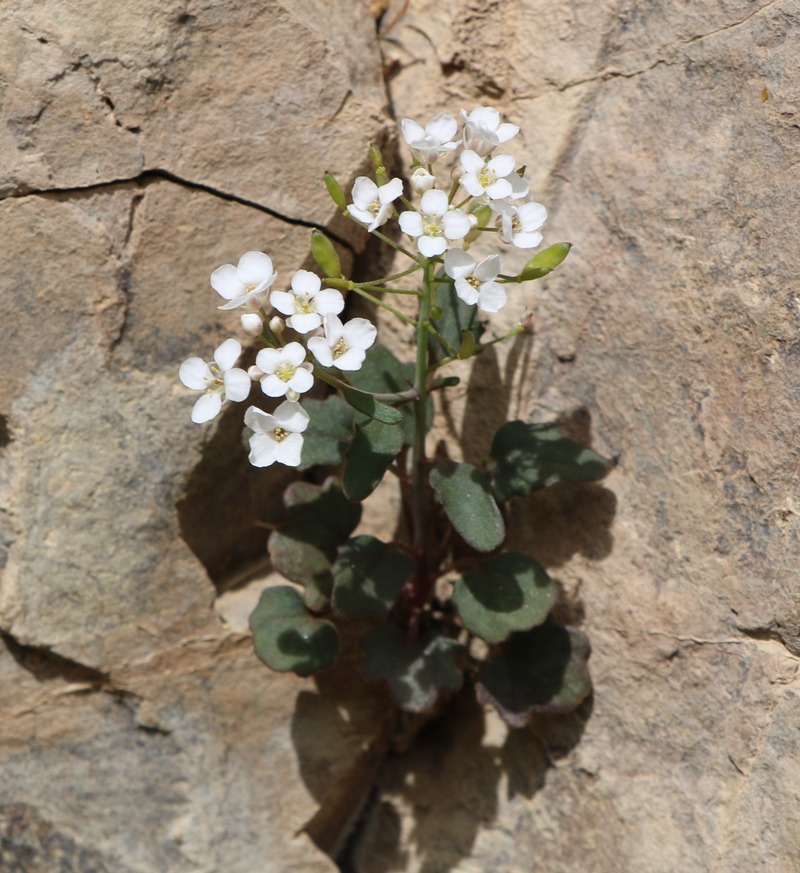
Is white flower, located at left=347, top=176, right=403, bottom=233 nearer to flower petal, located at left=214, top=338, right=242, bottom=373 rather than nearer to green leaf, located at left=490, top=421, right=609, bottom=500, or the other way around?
flower petal, located at left=214, top=338, right=242, bottom=373

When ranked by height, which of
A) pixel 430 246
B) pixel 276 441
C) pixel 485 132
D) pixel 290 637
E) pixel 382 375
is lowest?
pixel 290 637

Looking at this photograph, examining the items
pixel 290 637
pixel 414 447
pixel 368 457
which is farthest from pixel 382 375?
pixel 290 637

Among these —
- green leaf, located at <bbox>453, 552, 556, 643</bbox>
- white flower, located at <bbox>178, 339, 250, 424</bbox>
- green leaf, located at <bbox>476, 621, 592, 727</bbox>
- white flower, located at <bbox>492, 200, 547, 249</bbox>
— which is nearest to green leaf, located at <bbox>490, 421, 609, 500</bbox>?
green leaf, located at <bbox>453, 552, 556, 643</bbox>

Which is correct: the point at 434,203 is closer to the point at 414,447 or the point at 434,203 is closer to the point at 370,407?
the point at 370,407

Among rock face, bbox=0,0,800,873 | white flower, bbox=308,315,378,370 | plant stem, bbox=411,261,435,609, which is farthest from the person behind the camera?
rock face, bbox=0,0,800,873

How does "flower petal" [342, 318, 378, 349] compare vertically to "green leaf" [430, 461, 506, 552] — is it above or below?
above

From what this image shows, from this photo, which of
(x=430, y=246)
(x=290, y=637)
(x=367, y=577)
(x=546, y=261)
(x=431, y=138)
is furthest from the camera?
(x=290, y=637)

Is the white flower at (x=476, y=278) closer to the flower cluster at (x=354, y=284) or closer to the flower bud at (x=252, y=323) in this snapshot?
the flower cluster at (x=354, y=284)
